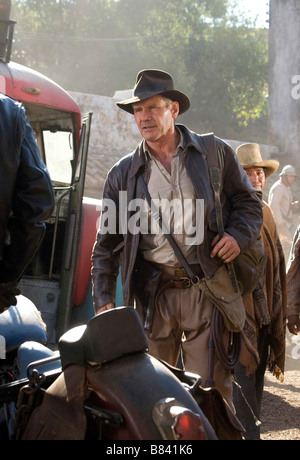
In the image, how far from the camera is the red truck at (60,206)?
5.68m

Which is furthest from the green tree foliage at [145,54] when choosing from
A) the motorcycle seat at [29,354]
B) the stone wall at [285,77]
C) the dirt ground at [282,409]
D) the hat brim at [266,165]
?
the motorcycle seat at [29,354]

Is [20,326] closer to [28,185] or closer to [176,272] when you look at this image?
[28,185]

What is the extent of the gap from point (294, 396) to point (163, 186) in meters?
3.64

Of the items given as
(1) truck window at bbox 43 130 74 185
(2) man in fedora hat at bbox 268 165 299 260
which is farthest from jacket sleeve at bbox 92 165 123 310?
(2) man in fedora hat at bbox 268 165 299 260

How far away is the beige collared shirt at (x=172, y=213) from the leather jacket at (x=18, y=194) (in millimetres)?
1226

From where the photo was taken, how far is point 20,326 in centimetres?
296

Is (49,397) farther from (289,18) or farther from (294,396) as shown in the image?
(289,18)

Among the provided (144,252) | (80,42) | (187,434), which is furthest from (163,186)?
(80,42)

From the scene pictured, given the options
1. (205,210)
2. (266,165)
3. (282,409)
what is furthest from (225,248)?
(282,409)

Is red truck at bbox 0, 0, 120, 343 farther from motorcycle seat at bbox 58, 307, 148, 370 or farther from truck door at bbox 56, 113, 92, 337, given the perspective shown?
motorcycle seat at bbox 58, 307, 148, 370

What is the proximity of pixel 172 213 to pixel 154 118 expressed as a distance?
511mm

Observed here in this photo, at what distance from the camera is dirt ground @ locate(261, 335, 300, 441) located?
5.29 metres

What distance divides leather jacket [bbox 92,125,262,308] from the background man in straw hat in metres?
0.98

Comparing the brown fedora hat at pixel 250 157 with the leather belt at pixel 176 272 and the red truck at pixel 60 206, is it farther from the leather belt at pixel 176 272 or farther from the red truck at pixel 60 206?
the leather belt at pixel 176 272
